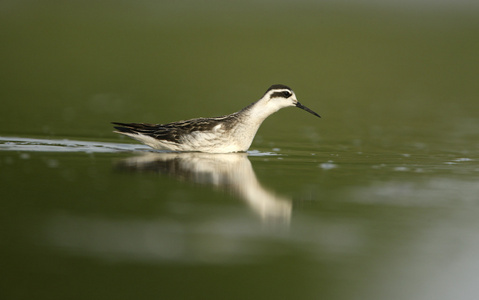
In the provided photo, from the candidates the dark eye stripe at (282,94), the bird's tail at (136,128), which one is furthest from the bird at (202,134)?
the dark eye stripe at (282,94)

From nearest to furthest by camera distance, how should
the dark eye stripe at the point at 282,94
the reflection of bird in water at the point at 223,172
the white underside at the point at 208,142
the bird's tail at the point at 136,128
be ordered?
the reflection of bird in water at the point at 223,172 → the white underside at the point at 208,142 → the bird's tail at the point at 136,128 → the dark eye stripe at the point at 282,94

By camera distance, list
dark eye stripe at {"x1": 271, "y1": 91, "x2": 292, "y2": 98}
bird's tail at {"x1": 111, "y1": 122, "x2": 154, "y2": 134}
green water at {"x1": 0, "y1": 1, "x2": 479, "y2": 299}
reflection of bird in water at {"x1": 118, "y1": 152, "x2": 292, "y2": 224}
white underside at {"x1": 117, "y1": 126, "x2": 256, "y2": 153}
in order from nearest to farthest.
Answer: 1. green water at {"x1": 0, "y1": 1, "x2": 479, "y2": 299}
2. reflection of bird in water at {"x1": 118, "y1": 152, "x2": 292, "y2": 224}
3. white underside at {"x1": 117, "y1": 126, "x2": 256, "y2": 153}
4. bird's tail at {"x1": 111, "y1": 122, "x2": 154, "y2": 134}
5. dark eye stripe at {"x1": 271, "y1": 91, "x2": 292, "y2": 98}

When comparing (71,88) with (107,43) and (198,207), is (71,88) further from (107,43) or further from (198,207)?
(198,207)

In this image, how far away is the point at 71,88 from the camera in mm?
28203

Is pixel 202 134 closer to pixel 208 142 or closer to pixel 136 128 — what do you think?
pixel 208 142

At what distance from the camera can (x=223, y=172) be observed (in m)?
12.8

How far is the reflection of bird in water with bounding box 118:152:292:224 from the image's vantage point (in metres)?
10.3

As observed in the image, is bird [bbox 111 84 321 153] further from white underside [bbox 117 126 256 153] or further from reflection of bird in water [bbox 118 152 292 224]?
reflection of bird in water [bbox 118 152 292 224]

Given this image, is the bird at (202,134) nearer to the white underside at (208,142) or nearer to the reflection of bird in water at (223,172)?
the white underside at (208,142)

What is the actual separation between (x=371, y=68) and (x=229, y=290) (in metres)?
35.8

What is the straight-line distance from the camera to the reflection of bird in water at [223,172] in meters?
10.3

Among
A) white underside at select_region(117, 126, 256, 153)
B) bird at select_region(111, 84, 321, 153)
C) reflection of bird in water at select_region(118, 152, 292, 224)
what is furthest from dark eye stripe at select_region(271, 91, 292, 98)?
reflection of bird in water at select_region(118, 152, 292, 224)

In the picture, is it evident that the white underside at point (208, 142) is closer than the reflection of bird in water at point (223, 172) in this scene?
No

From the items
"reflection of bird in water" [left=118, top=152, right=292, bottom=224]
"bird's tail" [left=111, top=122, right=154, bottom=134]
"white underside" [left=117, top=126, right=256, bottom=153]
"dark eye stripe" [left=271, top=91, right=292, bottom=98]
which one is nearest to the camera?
"reflection of bird in water" [left=118, top=152, right=292, bottom=224]
